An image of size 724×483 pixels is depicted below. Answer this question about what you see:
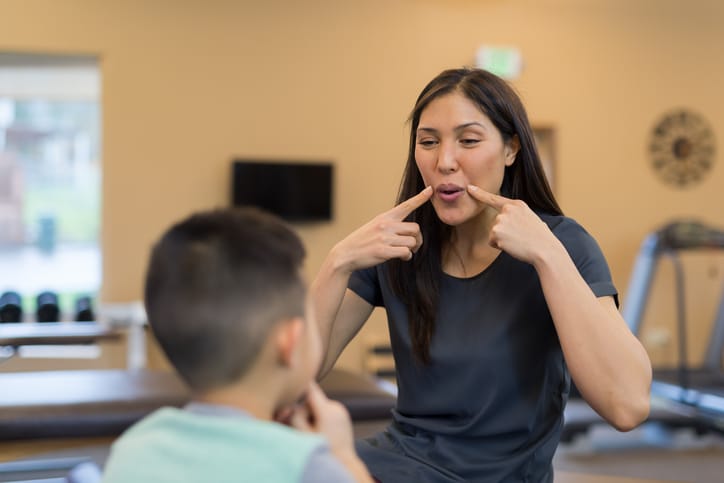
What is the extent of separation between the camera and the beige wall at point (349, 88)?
4910mm

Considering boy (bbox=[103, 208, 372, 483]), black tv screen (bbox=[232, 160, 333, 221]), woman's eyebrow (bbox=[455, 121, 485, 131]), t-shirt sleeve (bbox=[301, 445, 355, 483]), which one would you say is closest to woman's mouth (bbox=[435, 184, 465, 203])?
woman's eyebrow (bbox=[455, 121, 485, 131])

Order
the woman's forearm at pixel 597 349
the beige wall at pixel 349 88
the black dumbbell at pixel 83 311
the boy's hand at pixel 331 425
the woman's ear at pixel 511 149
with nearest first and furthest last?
the boy's hand at pixel 331 425 → the woman's forearm at pixel 597 349 → the woman's ear at pixel 511 149 → the black dumbbell at pixel 83 311 → the beige wall at pixel 349 88

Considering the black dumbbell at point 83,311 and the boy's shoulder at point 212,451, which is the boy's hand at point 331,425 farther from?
the black dumbbell at point 83,311

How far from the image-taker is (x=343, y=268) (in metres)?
1.42

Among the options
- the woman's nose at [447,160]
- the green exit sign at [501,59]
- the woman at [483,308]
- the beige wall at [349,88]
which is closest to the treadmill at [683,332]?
the beige wall at [349,88]

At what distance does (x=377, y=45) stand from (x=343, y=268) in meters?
4.18

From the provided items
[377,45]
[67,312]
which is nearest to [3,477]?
[67,312]

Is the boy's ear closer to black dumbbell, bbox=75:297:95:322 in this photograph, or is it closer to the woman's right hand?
the woman's right hand

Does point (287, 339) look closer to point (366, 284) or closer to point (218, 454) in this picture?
point (218, 454)

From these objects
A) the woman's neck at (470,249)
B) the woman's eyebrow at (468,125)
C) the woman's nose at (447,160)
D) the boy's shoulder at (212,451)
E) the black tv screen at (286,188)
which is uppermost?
the woman's eyebrow at (468,125)

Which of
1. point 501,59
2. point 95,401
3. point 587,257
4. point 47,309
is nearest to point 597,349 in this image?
point 587,257

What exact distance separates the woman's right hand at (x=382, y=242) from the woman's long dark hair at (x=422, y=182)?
0.07m

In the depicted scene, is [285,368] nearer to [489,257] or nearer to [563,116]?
[489,257]

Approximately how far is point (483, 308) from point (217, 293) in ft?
2.15
